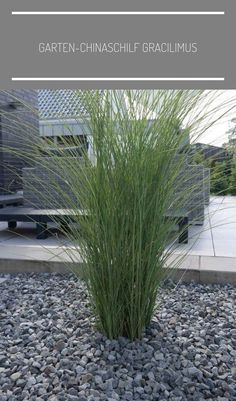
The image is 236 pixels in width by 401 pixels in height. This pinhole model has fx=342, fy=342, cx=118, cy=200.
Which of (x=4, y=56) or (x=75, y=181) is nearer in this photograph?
(x=75, y=181)

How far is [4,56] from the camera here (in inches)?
88.5

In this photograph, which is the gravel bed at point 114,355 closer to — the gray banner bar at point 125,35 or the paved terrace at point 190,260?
the paved terrace at point 190,260

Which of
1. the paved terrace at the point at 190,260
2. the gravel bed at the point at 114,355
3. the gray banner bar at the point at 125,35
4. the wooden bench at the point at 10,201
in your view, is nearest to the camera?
the gravel bed at the point at 114,355

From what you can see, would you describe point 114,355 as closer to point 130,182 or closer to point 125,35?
point 130,182

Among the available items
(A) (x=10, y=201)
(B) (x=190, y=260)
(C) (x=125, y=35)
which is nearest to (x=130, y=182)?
(C) (x=125, y=35)

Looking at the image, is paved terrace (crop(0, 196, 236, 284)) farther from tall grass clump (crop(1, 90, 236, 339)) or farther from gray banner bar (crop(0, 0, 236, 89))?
gray banner bar (crop(0, 0, 236, 89))

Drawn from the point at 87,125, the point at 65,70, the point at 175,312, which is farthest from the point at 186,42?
the point at 175,312

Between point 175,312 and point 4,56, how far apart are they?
192 centimetres

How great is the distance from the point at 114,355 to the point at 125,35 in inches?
65.0

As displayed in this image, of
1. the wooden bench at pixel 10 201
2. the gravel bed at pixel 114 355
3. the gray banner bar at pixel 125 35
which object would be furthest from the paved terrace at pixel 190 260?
Result: the wooden bench at pixel 10 201

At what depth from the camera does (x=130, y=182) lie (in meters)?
1.25

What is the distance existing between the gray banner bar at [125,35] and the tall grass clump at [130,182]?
0.62 m

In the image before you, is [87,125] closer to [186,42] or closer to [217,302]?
[186,42]

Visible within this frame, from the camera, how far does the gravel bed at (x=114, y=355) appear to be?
121 cm
